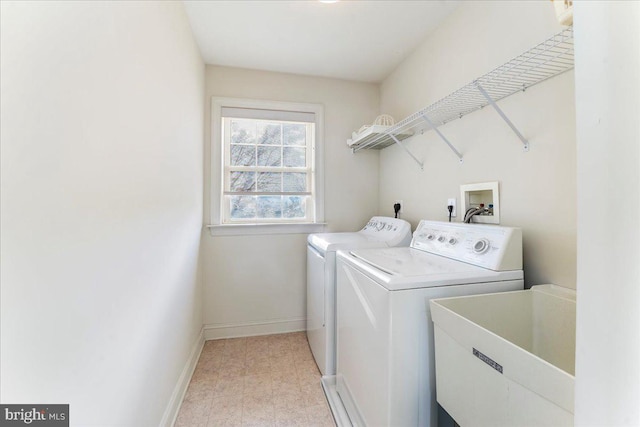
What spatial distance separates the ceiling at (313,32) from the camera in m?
1.69

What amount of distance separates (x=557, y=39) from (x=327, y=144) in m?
1.79

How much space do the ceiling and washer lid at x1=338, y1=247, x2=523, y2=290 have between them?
1.57m

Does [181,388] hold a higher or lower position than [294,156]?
lower

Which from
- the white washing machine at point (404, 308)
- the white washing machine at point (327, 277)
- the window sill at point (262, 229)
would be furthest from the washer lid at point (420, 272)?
the window sill at point (262, 229)

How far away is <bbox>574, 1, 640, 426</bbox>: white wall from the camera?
0.35 metres

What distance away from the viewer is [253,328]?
248 centimetres

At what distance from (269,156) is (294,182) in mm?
345

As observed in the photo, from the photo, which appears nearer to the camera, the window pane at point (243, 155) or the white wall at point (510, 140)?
the white wall at point (510, 140)

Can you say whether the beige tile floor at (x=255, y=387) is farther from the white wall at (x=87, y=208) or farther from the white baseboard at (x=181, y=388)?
the white wall at (x=87, y=208)

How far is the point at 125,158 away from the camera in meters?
0.95

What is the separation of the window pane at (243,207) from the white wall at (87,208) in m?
1.10

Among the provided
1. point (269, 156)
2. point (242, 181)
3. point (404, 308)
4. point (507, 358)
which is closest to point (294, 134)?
point (269, 156)

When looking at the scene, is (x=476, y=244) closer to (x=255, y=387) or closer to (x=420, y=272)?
(x=420, y=272)
